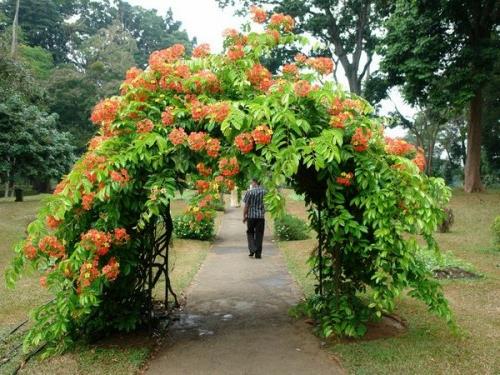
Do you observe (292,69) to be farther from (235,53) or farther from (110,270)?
(110,270)

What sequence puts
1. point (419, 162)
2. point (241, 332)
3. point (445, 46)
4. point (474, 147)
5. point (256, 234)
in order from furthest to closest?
point (474, 147) < point (445, 46) < point (256, 234) < point (241, 332) < point (419, 162)

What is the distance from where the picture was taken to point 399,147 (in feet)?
16.9

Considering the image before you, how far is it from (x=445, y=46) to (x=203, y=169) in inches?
682

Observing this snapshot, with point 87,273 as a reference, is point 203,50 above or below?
above

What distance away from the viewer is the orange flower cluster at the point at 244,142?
4.73 meters

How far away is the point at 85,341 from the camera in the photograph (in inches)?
229

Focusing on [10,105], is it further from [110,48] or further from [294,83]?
[110,48]

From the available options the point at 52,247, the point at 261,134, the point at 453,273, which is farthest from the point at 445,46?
the point at 52,247

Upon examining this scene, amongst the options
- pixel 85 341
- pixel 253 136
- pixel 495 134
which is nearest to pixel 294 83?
pixel 253 136

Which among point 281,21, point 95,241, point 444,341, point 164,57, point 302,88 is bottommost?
point 444,341

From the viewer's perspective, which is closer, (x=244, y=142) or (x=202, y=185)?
(x=244, y=142)

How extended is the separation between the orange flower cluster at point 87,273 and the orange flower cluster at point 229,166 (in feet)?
5.29

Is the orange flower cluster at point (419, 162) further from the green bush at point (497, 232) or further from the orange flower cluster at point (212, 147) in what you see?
the green bush at point (497, 232)

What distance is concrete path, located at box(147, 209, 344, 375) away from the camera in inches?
203
